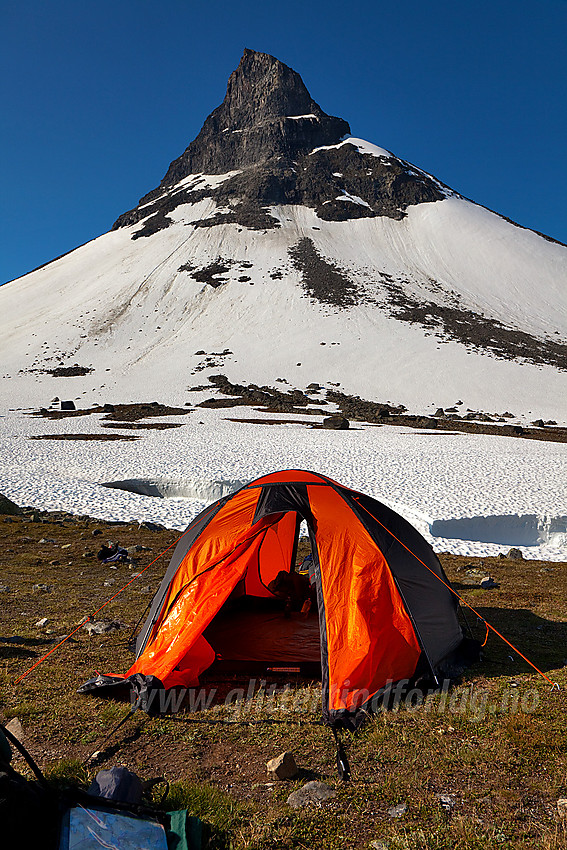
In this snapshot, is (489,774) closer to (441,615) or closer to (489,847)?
(489,847)

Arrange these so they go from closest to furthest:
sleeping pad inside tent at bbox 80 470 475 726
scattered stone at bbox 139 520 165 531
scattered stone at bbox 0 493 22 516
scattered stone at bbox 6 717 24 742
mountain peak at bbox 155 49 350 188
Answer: scattered stone at bbox 6 717 24 742 → sleeping pad inside tent at bbox 80 470 475 726 → scattered stone at bbox 139 520 165 531 → scattered stone at bbox 0 493 22 516 → mountain peak at bbox 155 49 350 188

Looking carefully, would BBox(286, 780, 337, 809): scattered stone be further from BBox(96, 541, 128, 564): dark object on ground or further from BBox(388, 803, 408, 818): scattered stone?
BBox(96, 541, 128, 564): dark object on ground

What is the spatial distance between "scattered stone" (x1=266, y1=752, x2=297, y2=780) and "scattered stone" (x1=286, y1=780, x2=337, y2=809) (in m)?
0.16

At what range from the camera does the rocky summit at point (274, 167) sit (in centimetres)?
12975

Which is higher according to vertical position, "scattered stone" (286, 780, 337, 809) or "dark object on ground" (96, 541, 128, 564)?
"scattered stone" (286, 780, 337, 809)

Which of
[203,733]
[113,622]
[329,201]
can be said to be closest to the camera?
[203,733]

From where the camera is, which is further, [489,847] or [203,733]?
[203,733]

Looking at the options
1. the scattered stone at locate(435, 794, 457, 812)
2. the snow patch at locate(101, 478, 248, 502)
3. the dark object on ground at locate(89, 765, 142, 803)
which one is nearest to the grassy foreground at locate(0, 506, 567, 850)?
the scattered stone at locate(435, 794, 457, 812)

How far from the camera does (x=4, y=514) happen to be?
1549 cm

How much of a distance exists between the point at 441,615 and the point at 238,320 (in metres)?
87.1

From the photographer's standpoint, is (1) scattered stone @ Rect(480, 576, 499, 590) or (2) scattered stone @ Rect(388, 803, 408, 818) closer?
(2) scattered stone @ Rect(388, 803, 408, 818)

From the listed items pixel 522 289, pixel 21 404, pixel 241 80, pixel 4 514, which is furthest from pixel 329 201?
pixel 4 514

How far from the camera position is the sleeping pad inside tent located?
5637 millimetres

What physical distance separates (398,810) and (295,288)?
10003 cm
